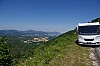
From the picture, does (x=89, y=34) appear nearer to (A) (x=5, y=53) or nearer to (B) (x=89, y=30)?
(B) (x=89, y=30)

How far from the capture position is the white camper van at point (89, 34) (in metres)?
21.5

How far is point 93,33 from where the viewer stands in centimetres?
2180

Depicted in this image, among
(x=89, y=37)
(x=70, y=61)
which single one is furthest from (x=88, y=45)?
(x=70, y=61)

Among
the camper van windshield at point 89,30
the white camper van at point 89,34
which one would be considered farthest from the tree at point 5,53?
the camper van windshield at point 89,30

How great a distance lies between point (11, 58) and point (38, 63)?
406cm

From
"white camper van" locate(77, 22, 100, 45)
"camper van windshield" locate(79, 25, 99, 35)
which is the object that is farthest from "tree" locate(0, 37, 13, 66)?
"camper van windshield" locate(79, 25, 99, 35)

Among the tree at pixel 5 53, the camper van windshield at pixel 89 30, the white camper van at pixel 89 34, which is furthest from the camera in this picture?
the camper van windshield at pixel 89 30

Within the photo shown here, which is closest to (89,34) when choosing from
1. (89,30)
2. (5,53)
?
(89,30)

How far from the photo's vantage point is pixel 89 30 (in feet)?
72.8

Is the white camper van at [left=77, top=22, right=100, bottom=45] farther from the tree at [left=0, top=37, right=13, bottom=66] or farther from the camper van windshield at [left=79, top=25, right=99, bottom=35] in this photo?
the tree at [left=0, top=37, right=13, bottom=66]

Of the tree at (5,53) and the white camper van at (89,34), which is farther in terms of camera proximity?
the white camper van at (89,34)

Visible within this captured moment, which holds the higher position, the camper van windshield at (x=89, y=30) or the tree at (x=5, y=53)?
the camper van windshield at (x=89, y=30)

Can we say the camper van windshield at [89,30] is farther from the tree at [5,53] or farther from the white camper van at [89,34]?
the tree at [5,53]

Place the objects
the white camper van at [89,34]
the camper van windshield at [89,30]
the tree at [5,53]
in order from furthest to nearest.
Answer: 1. the camper van windshield at [89,30]
2. the white camper van at [89,34]
3. the tree at [5,53]
